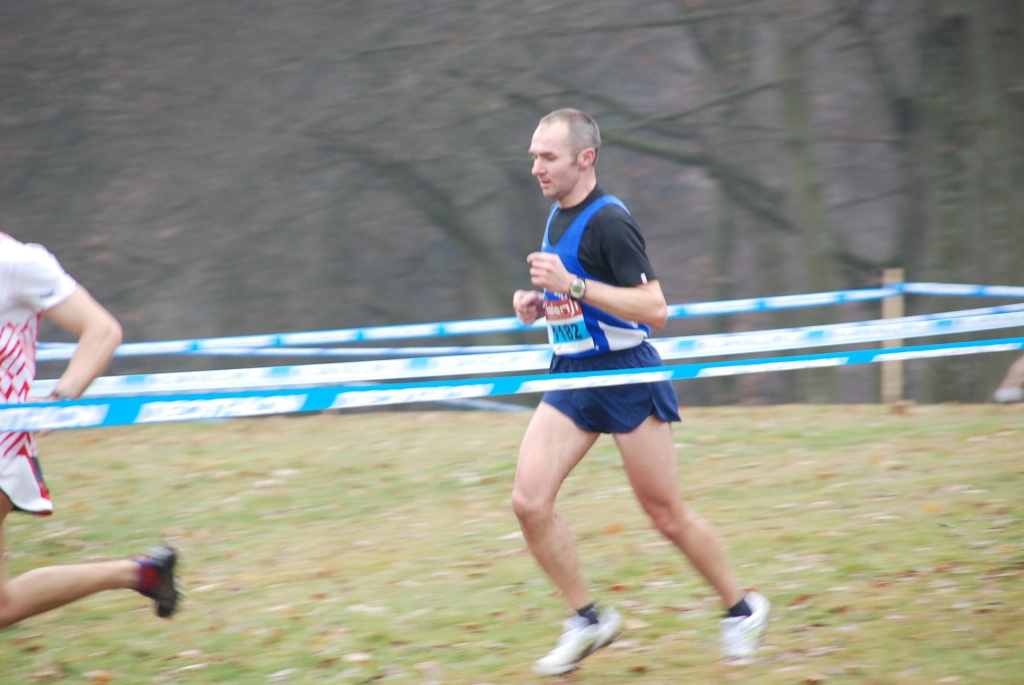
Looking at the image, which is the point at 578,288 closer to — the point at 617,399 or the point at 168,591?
the point at 617,399

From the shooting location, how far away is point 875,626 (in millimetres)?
5070

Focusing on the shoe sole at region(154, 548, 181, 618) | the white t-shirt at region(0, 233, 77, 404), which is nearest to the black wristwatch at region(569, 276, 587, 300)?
the white t-shirt at region(0, 233, 77, 404)

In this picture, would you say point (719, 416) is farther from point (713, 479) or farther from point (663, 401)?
point (663, 401)

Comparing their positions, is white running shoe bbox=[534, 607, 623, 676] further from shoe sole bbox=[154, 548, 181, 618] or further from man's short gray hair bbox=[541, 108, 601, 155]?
man's short gray hair bbox=[541, 108, 601, 155]

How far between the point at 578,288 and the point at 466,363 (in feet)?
3.68

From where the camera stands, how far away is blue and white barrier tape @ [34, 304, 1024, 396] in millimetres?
4968

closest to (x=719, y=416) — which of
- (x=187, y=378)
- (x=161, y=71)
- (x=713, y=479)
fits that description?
(x=713, y=479)

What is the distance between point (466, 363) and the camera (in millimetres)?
5180

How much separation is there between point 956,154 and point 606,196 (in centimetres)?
979

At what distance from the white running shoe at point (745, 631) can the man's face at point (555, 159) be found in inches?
68.8

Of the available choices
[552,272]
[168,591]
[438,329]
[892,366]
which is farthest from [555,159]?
[892,366]

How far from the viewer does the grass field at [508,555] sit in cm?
501

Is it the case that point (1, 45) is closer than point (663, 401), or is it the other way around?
point (663, 401)

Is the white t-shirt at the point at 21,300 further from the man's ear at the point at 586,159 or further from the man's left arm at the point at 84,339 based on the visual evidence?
the man's ear at the point at 586,159
